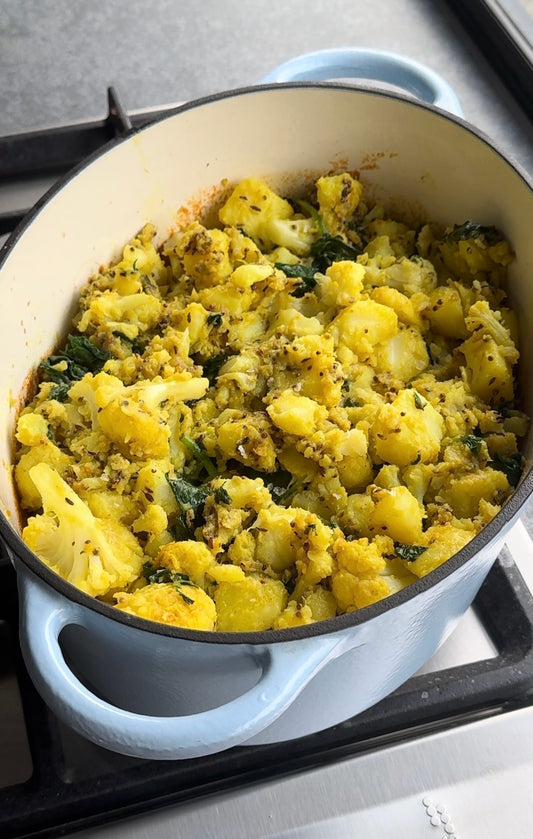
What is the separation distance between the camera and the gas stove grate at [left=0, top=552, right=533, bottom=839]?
2.55 feet

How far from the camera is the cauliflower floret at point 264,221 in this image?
1.01 metres

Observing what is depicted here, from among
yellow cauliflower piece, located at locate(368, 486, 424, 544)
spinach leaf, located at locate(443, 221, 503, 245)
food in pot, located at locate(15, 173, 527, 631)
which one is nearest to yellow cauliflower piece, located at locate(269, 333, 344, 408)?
food in pot, located at locate(15, 173, 527, 631)

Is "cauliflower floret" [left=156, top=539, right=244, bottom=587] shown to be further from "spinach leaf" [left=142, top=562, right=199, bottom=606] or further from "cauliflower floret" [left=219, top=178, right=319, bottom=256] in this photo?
"cauliflower floret" [left=219, top=178, right=319, bottom=256]

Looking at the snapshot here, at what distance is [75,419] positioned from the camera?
0.86 metres

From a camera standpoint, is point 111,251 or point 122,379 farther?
point 111,251

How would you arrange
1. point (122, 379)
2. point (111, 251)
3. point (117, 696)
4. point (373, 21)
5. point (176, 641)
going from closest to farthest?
point (176, 641) < point (117, 696) < point (122, 379) < point (111, 251) < point (373, 21)

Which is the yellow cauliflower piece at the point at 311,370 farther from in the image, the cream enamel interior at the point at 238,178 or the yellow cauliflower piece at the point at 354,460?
the cream enamel interior at the point at 238,178

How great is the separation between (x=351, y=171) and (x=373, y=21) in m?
0.66

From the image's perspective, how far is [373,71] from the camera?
3.28 ft

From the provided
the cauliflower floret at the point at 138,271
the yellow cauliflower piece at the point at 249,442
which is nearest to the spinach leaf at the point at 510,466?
the yellow cauliflower piece at the point at 249,442

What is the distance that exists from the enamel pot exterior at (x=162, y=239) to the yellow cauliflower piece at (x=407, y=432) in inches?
3.8

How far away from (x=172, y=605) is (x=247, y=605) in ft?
0.24

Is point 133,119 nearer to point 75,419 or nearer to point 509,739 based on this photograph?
point 75,419

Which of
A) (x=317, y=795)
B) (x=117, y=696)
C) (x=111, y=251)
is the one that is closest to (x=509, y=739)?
(x=317, y=795)
